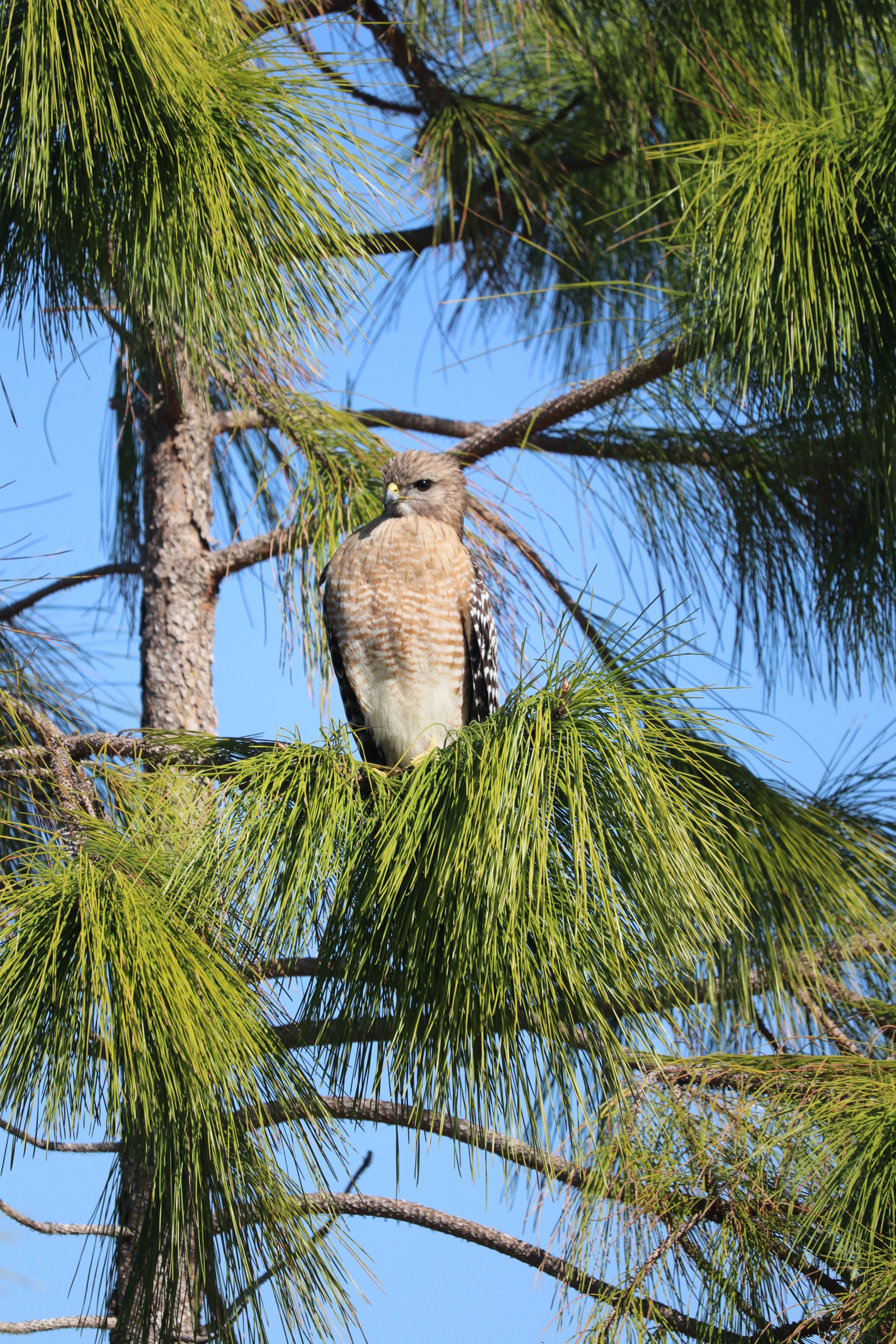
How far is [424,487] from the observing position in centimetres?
293

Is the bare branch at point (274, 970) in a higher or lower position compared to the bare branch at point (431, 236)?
lower

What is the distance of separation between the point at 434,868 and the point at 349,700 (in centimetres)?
126

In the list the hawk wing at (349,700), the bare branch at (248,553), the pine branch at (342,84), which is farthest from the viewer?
the bare branch at (248,553)

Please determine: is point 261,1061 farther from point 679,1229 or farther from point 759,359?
point 759,359

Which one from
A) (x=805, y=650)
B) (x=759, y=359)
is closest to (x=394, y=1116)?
(x=759, y=359)

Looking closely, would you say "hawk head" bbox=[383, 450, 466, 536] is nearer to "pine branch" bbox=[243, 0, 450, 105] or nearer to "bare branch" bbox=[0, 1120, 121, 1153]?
"pine branch" bbox=[243, 0, 450, 105]

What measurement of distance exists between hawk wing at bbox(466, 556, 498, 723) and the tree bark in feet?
2.66

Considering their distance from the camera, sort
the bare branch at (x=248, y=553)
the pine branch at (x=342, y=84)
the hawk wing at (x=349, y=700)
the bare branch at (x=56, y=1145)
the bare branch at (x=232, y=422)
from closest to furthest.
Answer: the bare branch at (x=56, y=1145), the pine branch at (x=342, y=84), the hawk wing at (x=349, y=700), the bare branch at (x=248, y=553), the bare branch at (x=232, y=422)

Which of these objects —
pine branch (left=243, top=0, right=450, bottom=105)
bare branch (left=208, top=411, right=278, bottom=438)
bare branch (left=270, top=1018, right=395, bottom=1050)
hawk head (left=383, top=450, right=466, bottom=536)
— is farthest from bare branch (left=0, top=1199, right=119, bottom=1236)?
pine branch (left=243, top=0, right=450, bottom=105)

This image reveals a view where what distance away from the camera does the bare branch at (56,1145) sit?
1.62 meters

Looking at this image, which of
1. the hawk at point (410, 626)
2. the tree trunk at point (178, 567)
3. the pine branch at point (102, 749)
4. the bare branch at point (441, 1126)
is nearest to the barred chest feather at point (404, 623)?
the hawk at point (410, 626)

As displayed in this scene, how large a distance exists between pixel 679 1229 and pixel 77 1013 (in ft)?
3.18

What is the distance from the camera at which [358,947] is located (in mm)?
1764

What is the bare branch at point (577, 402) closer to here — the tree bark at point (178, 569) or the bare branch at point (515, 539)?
the bare branch at point (515, 539)
